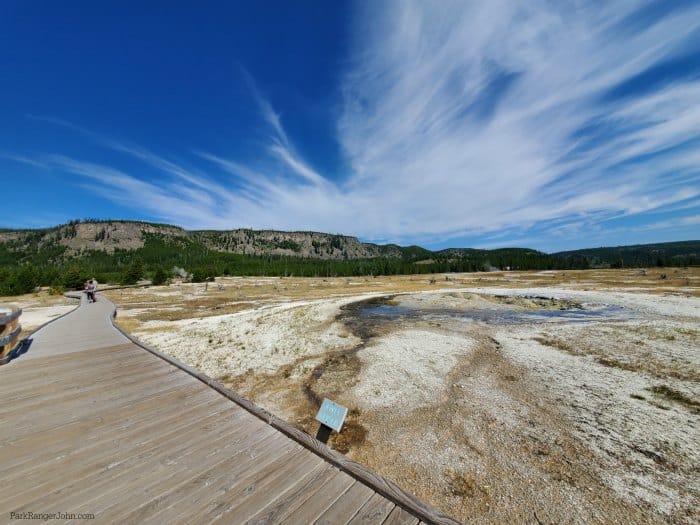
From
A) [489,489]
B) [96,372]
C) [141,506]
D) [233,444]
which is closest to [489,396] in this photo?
[489,489]

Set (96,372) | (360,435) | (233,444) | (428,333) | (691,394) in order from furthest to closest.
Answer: (428,333) → (691,394) → (96,372) → (360,435) → (233,444)

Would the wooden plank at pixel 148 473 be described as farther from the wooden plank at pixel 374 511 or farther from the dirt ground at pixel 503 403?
the dirt ground at pixel 503 403

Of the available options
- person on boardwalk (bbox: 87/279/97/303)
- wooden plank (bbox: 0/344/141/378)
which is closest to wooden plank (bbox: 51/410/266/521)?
wooden plank (bbox: 0/344/141/378)

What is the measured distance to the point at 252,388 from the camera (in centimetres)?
1119

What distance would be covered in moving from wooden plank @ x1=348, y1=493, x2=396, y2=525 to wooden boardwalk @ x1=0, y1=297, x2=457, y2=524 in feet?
0.04

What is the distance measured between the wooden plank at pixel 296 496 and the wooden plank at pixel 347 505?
163mm

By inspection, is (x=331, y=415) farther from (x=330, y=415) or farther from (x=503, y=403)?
(x=503, y=403)

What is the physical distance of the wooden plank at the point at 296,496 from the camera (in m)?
3.48

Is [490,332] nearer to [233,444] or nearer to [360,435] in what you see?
[360,435]

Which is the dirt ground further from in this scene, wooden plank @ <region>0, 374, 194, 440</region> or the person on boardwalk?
the person on boardwalk

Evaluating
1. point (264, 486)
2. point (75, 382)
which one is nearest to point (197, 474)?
point (264, 486)

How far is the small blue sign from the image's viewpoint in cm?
521

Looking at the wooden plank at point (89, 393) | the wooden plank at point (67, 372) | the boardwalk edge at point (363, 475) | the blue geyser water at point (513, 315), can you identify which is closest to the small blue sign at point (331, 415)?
the boardwalk edge at point (363, 475)

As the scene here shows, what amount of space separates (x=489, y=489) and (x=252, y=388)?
864 centimetres
